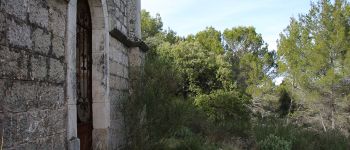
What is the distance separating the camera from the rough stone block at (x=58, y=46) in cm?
331

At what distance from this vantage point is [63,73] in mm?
3480

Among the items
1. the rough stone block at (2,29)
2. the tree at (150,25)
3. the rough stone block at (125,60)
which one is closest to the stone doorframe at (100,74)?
the rough stone block at (125,60)

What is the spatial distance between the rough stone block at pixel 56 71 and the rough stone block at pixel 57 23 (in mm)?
251

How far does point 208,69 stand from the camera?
16547 mm

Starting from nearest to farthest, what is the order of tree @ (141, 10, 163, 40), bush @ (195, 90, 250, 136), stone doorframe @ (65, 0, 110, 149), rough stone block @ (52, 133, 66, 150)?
rough stone block @ (52, 133, 66, 150) → stone doorframe @ (65, 0, 110, 149) → bush @ (195, 90, 250, 136) → tree @ (141, 10, 163, 40)

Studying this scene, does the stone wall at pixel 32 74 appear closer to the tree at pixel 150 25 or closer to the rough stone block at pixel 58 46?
the rough stone block at pixel 58 46

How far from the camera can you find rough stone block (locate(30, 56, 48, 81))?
2.90 metres

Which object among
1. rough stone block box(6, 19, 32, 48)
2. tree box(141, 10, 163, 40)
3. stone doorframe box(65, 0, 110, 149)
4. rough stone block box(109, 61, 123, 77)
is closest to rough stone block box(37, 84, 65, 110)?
rough stone block box(6, 19, 32, 48)

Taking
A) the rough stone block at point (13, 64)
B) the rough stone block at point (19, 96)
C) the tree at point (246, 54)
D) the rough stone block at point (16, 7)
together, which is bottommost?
the rough stone block at point (19, 96)

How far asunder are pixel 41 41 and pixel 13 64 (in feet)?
1.62

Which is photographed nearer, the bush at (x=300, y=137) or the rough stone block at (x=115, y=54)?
the rough stone block at (x=115, y=54)

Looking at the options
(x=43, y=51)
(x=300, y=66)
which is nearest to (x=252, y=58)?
(x=300, y=66)

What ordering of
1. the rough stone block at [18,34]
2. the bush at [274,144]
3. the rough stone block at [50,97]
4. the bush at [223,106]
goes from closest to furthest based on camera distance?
the rough stone block at [18,34]
the rough stone block at [50,97]
the bush at [274,144]
the bush at [223,106]

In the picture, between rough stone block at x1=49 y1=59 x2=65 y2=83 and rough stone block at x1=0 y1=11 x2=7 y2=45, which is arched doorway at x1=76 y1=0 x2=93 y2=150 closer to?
rough stone block at x1=49 y1=59 x2=65 y2=83
